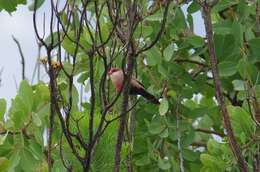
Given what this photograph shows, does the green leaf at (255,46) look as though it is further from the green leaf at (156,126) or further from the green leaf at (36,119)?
the green leaf at (36,119)

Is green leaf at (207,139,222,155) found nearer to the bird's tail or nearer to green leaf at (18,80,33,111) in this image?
the bird's tail

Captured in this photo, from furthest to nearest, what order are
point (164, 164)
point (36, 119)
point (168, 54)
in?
point (164, 164), point (168, 54), point (36, 119)

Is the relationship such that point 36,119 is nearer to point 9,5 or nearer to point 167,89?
point 9,5

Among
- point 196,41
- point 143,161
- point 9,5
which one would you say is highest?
point 9,5

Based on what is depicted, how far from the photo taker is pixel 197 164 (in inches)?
119

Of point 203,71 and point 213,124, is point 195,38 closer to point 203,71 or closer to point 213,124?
point 203,71

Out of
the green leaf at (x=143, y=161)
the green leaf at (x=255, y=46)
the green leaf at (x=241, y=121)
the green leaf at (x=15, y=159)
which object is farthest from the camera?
the green leaf at (x=143, y=161)

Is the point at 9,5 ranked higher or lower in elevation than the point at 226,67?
higher

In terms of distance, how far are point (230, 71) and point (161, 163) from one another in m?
0.49

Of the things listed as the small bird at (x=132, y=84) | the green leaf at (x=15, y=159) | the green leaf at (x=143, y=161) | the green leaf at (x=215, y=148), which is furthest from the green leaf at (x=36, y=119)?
the green leaf at (x=215, y=148)

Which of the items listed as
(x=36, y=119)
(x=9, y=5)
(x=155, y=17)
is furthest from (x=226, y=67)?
(x=9, y=5)

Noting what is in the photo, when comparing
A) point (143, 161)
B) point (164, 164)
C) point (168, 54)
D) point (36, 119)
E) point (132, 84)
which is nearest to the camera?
point (132, 84)

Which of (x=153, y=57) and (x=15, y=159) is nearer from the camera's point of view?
(x=15, y=159)

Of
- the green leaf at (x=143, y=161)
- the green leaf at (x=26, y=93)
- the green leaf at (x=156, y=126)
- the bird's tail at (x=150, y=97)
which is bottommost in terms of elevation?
the green leaf at (x=143, y=161)
